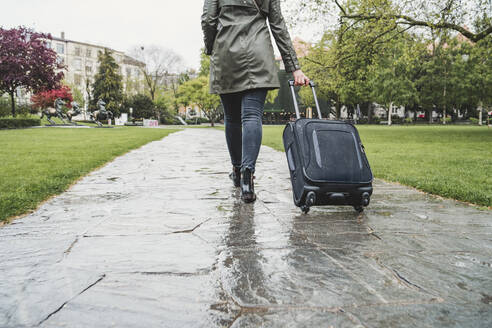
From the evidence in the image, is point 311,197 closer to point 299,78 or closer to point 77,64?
point 299,78

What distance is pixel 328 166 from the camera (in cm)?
262

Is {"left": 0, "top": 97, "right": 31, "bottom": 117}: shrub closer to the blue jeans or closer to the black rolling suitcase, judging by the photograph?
the blue jeans

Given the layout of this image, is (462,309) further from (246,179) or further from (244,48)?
(244,48)

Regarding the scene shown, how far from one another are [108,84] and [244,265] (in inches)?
2444

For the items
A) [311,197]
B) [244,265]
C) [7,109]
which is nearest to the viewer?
→ [244,265]

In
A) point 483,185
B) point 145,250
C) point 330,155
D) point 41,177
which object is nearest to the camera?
point 145,250

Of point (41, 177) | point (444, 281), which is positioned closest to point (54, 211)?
point (41, 177)

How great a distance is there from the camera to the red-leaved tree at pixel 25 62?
24969 mm

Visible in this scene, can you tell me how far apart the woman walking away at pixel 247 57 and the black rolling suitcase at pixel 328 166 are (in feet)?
2.20

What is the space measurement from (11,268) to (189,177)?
3178 mm

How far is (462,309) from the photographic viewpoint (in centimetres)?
143

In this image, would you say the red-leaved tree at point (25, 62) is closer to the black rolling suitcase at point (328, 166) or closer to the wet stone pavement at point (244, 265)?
the wet stone pavement at point (244, 265)

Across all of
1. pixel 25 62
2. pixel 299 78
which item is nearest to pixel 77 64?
pixel 25 62

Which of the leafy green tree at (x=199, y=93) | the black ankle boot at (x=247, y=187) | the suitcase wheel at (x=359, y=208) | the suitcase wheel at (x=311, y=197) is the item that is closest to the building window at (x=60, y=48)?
the leafy green tree at (x=199, y=93)
